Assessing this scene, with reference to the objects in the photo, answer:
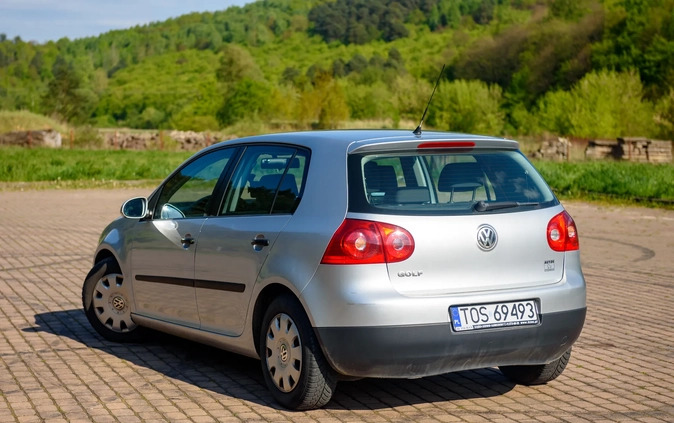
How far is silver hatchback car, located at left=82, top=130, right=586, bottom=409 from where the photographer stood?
5.59 m

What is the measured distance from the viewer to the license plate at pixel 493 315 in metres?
5.68

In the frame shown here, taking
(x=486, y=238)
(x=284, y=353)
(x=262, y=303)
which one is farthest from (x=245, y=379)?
(x=486, y=238)

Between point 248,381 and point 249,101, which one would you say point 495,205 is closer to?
point 248,381

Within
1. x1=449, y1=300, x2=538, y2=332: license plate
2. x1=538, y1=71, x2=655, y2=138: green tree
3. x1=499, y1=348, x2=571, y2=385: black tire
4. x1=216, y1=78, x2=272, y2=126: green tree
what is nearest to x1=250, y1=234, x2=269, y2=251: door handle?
x1=449, y1=300, x2=538, y2=332: license plate

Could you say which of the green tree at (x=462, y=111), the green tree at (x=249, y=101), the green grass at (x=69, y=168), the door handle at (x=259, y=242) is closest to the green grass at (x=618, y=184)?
the green grass at (x=69, y=168)

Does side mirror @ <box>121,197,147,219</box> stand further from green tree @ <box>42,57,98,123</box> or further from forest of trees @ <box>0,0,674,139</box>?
green tree @ <box>42,57,98,123</box>

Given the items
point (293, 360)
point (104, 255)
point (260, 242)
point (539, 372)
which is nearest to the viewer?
point (293, 360)

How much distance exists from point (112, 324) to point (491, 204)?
3.41m

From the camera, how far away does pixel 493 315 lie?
5.77m

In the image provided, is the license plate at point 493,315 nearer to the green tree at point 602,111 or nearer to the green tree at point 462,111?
the green tree at point 602,111

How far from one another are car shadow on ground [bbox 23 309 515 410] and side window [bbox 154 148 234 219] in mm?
1019

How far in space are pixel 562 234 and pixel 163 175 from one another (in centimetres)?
2970

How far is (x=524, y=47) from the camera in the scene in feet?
348

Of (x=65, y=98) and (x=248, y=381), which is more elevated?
(x=65, y=98)
